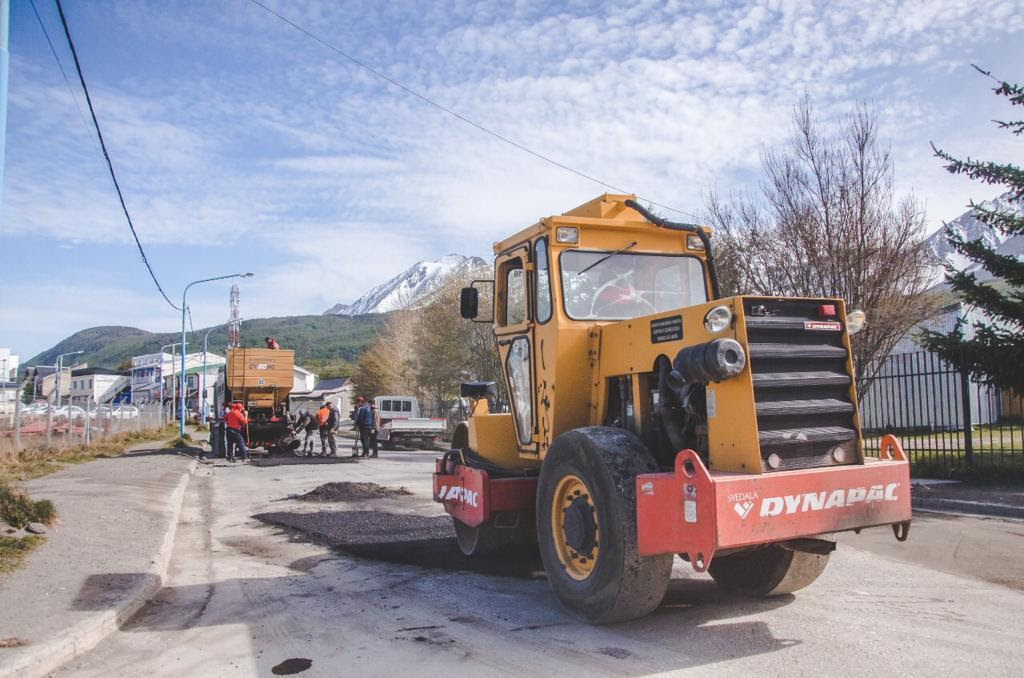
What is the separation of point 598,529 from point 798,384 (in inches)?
62.0

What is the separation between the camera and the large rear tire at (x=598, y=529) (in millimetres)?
4738

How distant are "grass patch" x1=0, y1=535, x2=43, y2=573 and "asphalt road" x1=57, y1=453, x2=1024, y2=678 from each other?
4.46 ft

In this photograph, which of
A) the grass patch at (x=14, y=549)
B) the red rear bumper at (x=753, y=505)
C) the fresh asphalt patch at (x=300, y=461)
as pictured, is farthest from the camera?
the fresh asphalt patch at (x=300, y=461)


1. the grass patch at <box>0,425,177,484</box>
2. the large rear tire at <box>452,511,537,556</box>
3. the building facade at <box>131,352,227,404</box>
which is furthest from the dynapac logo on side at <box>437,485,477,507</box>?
the building facade at <box>131,352,227,404</box>

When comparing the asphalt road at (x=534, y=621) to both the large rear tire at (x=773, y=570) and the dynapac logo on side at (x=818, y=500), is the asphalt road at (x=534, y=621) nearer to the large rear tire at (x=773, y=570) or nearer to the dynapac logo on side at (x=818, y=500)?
the large rear tire at (x=773, y=570)

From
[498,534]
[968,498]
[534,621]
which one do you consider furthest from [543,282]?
[968,498]

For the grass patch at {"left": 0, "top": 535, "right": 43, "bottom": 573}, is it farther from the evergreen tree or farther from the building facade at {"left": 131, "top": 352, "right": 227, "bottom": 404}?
the building facade at {"left": 131, "top": 352, "right": 227, "bottom": 404}

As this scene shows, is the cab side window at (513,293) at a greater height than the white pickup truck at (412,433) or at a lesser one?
greater

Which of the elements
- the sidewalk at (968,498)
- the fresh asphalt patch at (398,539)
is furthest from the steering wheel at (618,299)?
the sidewalk at (968,498)

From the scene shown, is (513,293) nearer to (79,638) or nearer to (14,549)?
(79,638)

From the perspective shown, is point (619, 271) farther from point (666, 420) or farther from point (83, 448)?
point (83, 448)

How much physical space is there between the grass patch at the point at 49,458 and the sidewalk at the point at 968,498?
44.1 ft

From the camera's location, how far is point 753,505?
4.35m

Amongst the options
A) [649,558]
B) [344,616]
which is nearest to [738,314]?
[649,558]
